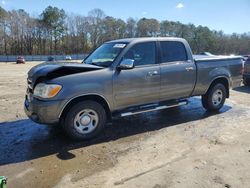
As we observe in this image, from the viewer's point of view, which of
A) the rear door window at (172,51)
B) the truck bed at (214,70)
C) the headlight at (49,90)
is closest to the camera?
the headlight at (49,90)

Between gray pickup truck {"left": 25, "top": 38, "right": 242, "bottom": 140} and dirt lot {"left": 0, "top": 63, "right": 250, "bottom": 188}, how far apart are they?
1.56 ft

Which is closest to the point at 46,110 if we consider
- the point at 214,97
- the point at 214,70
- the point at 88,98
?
the point at 88,98

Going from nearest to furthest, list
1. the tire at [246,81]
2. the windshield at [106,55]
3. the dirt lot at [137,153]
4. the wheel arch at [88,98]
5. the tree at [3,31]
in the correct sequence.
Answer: the dirt lot at [137,153] < the wheel arch at [88,98] < the windshield at [106,55] < the tire at [246,81] < the tree at [3,31]

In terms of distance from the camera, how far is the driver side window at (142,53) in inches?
244

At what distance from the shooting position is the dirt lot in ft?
13.6

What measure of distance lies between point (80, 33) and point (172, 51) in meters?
94.7

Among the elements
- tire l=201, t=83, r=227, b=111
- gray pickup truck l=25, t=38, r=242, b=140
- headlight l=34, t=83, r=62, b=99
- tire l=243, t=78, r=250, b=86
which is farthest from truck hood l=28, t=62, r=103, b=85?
tire l=243, t=78, r=250, b=86

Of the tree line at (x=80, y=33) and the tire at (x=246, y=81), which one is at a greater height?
the tree line at (x=80, y=33)

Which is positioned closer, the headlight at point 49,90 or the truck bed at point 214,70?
the headlight at point 49,90

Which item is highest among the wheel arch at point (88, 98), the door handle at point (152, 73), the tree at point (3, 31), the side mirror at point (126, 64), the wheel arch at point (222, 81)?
the tree at point (3, 31)

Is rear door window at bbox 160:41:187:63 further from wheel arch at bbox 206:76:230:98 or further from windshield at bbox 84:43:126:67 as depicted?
wheel arch at bbox 206:76:230:98

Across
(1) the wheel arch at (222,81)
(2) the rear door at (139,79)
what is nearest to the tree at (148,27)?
(1) the wheel arch at (222,81)

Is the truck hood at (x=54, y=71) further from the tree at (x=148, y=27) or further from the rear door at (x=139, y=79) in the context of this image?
the tree at (x=148, y=27)

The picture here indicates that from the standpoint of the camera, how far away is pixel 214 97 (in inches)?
310
